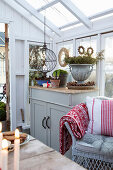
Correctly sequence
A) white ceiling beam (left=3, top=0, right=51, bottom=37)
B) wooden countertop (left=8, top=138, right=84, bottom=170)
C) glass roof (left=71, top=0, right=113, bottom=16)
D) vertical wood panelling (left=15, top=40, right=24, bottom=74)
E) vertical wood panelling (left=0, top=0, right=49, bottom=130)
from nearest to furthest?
wooden countertop (left=8, top=138, right=84, bottom=170)
glass roof (left=71, top=0, right=113, bottom=16)
white ceiling beam (left=3, top=0, right=51, bottom=37)
vertical wood panelling (left=0, top=0, right=49, bottom=130)
vertical wood panelling (left=15, top=40, right=24, bottom=74)

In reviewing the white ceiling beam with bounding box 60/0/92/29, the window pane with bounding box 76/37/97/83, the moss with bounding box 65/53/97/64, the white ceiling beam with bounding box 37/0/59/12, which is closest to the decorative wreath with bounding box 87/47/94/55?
the window pane with bounding box 76/37/97/83

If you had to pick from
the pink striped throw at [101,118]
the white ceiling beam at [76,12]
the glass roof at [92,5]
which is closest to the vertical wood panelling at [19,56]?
the white ceiling beam at [76,12]

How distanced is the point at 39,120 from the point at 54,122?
42 cm

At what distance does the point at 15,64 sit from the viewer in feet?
10.7

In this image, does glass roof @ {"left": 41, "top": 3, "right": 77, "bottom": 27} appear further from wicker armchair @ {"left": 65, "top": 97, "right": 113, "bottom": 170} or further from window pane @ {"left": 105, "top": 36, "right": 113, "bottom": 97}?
wicker armchair @ {"left": 65, "top": 97, "right": 113, "bottom": 170}

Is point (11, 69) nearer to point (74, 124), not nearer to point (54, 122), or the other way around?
point (54, 122)

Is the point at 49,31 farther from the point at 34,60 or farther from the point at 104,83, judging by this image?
the point at 104,83

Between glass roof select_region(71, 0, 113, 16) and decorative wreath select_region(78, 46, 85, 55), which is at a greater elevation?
glass roof select_region(71, 0, 113, 16)

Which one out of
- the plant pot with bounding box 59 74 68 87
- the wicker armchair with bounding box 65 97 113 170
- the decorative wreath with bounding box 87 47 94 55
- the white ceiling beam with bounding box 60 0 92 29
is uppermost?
the white ceiling beam with bounding box 60 0 92 29

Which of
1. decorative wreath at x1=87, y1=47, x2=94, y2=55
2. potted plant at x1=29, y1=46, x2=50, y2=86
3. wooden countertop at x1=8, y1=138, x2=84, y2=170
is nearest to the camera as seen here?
wooden countertop at x1=8, y1=138, x2=84, y2=170

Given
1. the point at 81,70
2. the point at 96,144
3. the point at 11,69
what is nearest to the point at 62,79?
the point at 81,70

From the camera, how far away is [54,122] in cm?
265

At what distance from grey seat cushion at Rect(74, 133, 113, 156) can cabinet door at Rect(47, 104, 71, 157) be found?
695 millimetres

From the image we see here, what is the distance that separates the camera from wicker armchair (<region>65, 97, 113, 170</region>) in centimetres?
171
